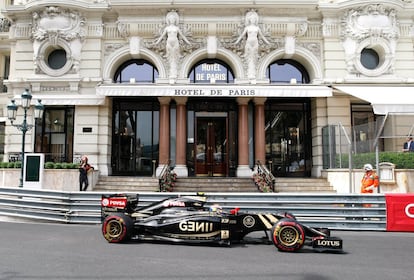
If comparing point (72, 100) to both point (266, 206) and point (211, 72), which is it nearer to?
point (211, 72)

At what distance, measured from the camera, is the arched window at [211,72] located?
18125mm

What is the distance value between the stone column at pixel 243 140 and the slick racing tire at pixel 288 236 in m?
10.2

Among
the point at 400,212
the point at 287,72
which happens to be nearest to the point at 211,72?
the point at 287,72

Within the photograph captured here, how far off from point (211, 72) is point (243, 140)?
423 cm

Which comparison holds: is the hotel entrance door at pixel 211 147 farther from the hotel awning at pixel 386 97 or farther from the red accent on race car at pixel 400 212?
the red accent on race car at pixel 400 212

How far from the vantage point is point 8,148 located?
17.3 metres

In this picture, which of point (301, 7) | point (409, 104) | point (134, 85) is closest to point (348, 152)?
point (409, 104)

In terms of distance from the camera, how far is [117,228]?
7.20 m

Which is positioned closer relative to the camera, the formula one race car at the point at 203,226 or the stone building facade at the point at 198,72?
the formula one race car at the point at 203,226

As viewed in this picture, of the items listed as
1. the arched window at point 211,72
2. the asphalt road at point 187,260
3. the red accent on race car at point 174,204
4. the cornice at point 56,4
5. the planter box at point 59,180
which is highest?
the cornice at point 56,4

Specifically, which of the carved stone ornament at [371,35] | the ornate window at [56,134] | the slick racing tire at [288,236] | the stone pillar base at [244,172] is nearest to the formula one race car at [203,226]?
the slick racing tire at [288,236]

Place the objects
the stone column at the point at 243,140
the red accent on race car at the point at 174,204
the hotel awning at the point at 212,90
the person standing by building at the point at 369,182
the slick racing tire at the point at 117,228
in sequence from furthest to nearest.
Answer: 1. the stone column at the point at 243,140
2. the hotel awning at the point at 212,90
3. the person standing by building at the point at 369,182
4. the red accent on race car at the point at 174,204
5. the slick racing tire at the point at 117,228

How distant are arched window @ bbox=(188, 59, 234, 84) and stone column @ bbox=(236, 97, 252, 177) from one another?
167 cm

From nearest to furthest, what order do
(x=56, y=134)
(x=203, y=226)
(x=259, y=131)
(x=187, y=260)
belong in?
(x=187, y=260), (x=203, y=226), (x=259, y=131), (x=56, y=134)
